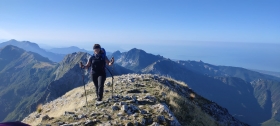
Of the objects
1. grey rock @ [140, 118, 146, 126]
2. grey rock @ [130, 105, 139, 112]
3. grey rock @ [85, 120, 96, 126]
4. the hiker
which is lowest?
grey rock @ [85, 120, 96, 126]

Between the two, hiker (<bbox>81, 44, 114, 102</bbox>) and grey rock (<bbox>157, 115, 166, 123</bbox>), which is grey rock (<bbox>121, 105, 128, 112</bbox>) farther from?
hiker (<bbox>81, 44, 114, 102</bbox>)

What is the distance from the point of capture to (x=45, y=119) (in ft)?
40.8

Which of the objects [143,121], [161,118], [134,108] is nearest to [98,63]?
[134,108]

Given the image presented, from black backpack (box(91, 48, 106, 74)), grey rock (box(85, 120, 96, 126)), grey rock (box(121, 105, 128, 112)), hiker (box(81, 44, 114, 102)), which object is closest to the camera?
grey rock (box(85, 120, 96, 126))

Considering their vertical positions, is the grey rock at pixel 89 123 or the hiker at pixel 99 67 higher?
the hiker at pixel 99 67

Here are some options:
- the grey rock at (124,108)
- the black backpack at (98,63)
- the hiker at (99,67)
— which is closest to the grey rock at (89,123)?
the grey rock at (124,108)

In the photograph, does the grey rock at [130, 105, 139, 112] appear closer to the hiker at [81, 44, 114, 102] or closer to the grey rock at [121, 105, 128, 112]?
the grey rock at [121, 105, 128, 112]

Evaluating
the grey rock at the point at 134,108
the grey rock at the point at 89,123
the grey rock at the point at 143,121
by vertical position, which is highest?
the grey rock at the point at 134,108

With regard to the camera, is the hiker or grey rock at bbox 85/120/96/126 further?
the hiker

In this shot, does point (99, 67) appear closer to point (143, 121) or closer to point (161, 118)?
point (143, 121)

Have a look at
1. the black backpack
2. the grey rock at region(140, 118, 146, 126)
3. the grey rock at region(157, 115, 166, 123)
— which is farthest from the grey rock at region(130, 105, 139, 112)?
the black backpack

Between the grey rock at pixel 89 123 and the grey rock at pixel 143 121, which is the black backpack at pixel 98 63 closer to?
the grey rock at pixel 89 123

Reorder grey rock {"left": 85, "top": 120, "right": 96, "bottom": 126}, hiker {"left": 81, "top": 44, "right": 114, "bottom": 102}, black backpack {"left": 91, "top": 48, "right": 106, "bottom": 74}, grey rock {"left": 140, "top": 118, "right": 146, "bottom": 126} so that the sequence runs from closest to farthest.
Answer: grey rock {"left": 85, "top": 120, "right": 96, "bottom": 126}, grey rock {"left": 140, "top": 118, "right": 146, "bottom": 126}, hiker {"left": 81, "top": 44, "right": 114, "bottom": 102}, black backpack {"left": 91, "top": 48, "right": 106, "bottom": 74}

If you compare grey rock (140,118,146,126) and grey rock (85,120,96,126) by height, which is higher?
grey rock (140,118,146,126)
